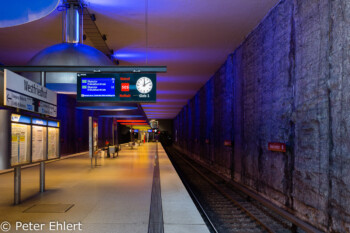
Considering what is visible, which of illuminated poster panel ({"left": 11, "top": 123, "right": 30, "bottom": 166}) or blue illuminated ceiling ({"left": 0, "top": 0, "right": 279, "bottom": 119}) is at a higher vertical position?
blue illuminated ceiling ({"left": 0, "top": 0, "right": 279, "bottom": 119})

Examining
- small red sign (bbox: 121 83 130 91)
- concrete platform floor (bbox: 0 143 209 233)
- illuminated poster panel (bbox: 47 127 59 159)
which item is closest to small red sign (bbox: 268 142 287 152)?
concrete platform floor (bbox: 0 143 209 233)

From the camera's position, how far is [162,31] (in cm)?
1007

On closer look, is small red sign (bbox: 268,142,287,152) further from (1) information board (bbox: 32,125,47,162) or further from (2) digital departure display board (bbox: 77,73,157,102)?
(1) information board (bbox: 32,125,47,162)

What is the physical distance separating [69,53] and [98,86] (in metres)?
1.21

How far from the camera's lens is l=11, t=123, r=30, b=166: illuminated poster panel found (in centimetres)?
561

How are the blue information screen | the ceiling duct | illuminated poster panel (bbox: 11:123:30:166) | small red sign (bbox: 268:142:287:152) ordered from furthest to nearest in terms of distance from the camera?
the blue information screen
the ceiling duct
small red sign (bbox: 268:142:287:152)
illuminated poster panel (bbox: 11:123:30:166)

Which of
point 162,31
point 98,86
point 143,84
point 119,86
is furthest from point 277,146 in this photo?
point 162,31

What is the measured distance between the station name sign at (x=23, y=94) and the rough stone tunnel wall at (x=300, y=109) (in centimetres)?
592

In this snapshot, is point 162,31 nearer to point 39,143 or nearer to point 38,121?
point 38,121

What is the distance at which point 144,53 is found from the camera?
12.7 m

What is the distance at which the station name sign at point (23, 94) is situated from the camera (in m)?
5.14

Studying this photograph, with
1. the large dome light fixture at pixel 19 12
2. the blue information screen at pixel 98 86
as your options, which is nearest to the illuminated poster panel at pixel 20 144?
the large dome light fixture at pixel 19 12

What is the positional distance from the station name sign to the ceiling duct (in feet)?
3.96

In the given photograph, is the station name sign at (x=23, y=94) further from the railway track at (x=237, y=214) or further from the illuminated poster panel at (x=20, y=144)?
the railway track at (x=237, y=214)
